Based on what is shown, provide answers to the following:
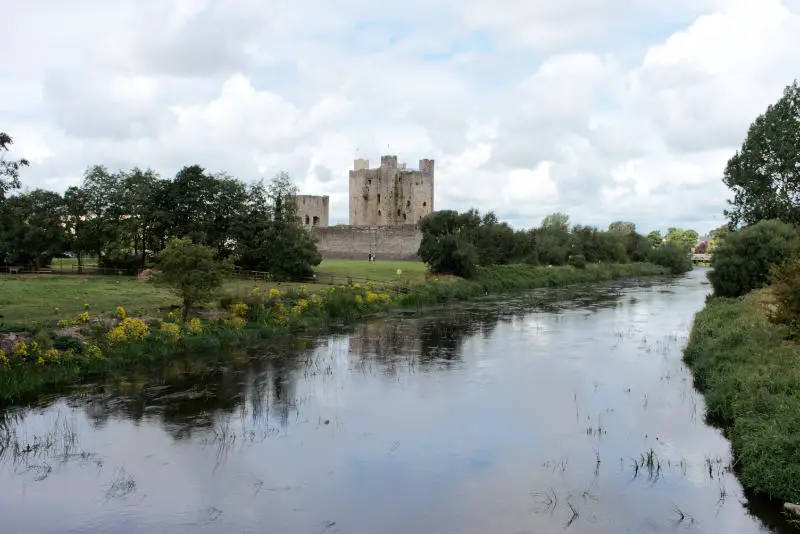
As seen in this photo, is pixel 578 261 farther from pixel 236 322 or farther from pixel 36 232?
pixel 236 322

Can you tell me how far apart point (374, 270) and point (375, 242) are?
1181 cm

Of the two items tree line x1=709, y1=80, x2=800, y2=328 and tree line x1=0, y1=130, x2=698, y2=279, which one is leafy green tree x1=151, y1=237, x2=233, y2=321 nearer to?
tree line x1=0, y1=130, x2=698, y2=279

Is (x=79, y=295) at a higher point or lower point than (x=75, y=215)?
lower

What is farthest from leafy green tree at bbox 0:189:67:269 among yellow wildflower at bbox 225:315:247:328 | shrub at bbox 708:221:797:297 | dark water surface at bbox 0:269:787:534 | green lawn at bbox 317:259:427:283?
shrub at bbox 708:221:797:297

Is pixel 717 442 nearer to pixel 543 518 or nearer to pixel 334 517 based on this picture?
pixel 543 518

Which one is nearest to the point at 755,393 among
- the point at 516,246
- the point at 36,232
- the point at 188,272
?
the point at 188,272

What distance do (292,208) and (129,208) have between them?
985 centimetres

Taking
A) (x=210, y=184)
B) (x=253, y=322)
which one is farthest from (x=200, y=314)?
(x=210, y=184)

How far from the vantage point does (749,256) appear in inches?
1150

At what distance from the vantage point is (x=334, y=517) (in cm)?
888

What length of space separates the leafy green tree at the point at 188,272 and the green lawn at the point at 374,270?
15107 millimetres

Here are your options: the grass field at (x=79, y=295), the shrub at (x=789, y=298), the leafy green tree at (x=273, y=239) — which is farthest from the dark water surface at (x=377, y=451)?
the leafy green tree at (x=273, y=239)

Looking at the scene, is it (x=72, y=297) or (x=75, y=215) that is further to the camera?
(x=75, y=215)

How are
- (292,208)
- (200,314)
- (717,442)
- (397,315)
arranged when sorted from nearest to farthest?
(717,442) → (200,314) → (397,315) → (292,208)
